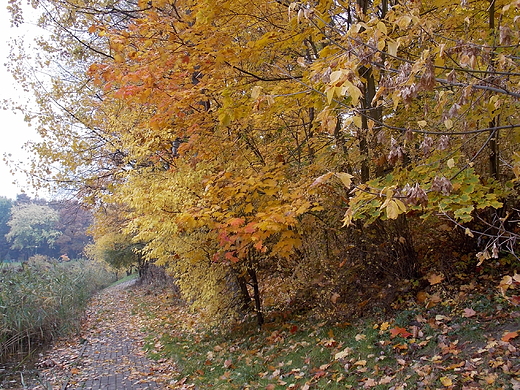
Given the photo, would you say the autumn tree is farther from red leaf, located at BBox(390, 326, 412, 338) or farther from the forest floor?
red leaf, located at BBox(390, 326, 412, 338)

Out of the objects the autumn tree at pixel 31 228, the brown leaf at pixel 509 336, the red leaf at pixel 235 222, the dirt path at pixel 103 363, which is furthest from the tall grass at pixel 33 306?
the autumn tree at pixel 31 228

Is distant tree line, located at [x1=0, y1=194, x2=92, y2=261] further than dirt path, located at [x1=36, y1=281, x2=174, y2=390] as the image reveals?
Yes

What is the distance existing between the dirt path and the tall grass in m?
0.47

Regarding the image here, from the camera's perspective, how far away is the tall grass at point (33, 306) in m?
7.98

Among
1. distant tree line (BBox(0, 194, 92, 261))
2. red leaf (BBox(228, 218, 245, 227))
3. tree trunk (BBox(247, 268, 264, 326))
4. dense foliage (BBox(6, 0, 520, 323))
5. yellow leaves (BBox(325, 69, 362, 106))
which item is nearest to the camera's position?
yellow leaves (BBox(325, 69, 362, 106))

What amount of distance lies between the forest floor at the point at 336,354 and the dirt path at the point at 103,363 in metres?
0.02

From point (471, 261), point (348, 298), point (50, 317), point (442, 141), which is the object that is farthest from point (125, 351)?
point (442, 141)

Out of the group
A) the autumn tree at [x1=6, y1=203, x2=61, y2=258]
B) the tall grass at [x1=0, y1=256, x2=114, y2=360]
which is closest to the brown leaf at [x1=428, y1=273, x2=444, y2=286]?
the tall grass at [x1=0, y1=256, x2=114, y2=360]

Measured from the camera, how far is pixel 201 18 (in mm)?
4836

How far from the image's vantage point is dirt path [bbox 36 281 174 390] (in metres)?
6.68

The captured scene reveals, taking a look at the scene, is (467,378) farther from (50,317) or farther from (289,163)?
(50,317)

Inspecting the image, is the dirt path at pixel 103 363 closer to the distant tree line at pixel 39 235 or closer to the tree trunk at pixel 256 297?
the tree trunk at pixel 256 297

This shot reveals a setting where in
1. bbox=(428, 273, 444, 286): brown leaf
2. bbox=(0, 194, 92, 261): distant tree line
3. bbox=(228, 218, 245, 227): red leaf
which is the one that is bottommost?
bbox=(428, 273, 444, 286): brown leaf

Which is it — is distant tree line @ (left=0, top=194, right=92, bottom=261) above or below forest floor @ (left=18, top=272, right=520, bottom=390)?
above
